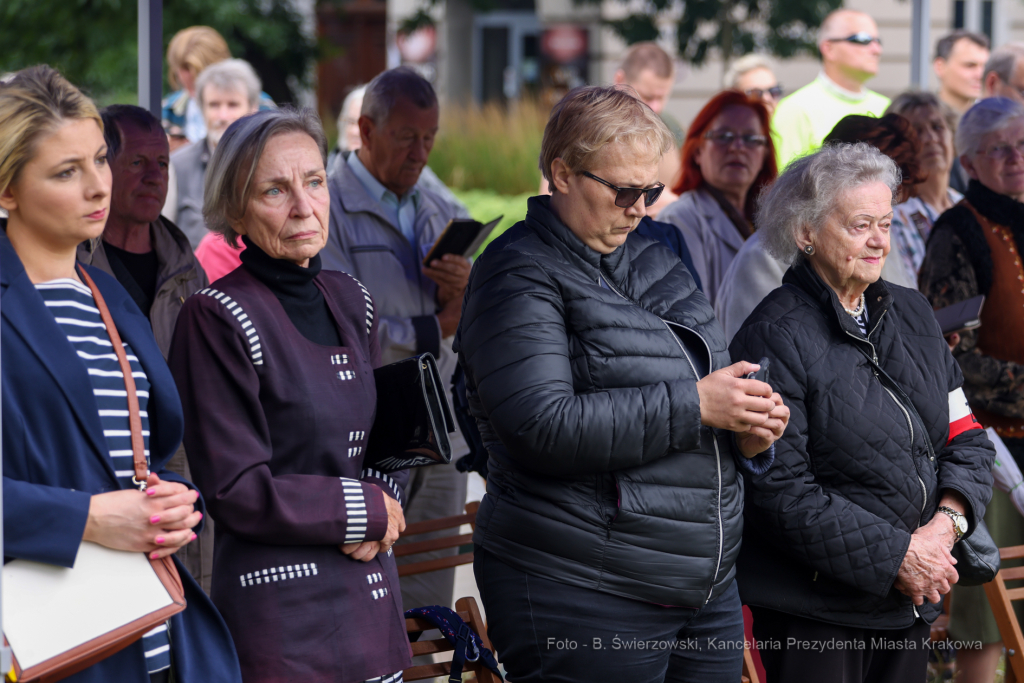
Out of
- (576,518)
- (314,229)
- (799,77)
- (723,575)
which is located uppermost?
(799,77)

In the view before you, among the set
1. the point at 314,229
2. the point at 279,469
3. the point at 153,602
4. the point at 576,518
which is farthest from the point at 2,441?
the point at 576,518

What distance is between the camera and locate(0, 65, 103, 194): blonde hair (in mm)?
2000

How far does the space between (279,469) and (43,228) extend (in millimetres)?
686

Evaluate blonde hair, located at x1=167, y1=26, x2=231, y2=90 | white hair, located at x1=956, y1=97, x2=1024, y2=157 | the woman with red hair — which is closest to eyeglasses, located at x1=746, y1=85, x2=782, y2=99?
the woman with red hair

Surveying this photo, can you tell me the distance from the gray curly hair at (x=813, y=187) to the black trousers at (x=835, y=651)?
3.35 ft

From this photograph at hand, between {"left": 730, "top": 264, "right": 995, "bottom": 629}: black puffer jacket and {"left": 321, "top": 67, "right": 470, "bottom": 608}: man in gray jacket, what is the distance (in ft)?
4.04

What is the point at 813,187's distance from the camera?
298 cm

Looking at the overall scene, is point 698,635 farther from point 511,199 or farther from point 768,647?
point 511,199

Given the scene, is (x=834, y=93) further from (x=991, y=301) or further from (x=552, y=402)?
(x=552, y=402)

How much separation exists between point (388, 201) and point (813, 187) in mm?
→ 1670

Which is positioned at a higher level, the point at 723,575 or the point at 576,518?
the point at 576,518

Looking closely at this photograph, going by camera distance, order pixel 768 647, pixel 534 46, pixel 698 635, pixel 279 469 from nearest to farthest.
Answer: pixel 279 469, pixel 698 635, pixel 768 647, pixel 534 46

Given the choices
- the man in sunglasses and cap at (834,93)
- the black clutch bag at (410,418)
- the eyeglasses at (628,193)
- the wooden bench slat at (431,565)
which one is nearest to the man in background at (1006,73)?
the man in sunglasses and cap at (834,93)

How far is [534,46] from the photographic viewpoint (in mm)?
18859
